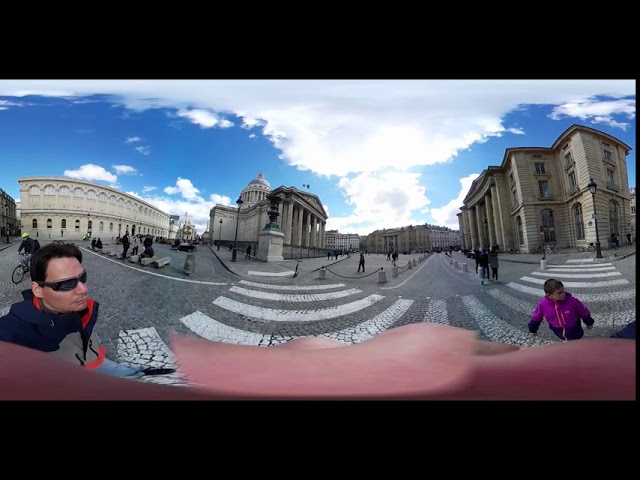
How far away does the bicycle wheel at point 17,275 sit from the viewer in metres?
1.31

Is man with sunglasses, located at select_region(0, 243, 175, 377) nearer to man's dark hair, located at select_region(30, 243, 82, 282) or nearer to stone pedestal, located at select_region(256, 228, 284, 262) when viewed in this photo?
man's dark hair, located at select_region(30, 243, 82, 282)

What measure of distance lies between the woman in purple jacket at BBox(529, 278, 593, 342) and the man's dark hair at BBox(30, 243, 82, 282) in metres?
2.73

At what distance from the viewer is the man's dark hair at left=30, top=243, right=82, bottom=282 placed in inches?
50.9

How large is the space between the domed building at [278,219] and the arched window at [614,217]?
2049 millimetres

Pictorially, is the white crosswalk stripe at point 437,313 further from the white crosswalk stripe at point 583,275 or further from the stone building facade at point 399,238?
the white crosswalk stripe at point 583,275

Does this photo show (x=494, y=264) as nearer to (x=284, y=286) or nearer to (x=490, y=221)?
(x=490, y=221)

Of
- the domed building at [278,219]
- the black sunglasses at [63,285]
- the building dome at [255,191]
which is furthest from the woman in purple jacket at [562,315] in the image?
the black sunglasses at [63,285]

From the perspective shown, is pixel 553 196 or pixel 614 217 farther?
pixel 553 196

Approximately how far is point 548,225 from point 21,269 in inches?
138

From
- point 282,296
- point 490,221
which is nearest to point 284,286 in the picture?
point 282,296

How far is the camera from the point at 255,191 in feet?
5.59
